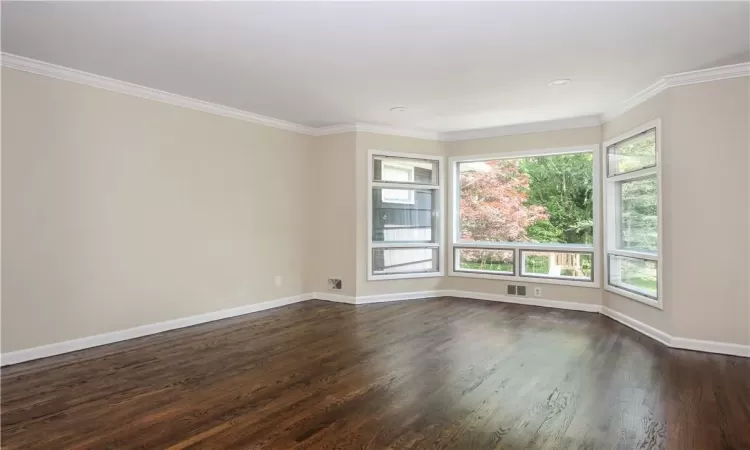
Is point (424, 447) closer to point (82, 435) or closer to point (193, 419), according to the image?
point (193, 419)

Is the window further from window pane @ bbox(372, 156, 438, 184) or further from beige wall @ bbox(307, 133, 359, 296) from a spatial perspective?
beige wall @ bbox(307, 133, 359, 296)

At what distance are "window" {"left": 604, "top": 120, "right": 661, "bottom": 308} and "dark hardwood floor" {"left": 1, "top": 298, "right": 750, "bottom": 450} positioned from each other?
27.9 inches

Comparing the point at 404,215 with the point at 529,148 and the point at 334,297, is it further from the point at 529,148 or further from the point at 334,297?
the point at 529,148

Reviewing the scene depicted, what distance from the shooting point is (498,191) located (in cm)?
662

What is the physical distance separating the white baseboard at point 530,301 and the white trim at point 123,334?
8.89 ft

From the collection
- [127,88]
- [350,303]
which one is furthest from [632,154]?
[127,88]

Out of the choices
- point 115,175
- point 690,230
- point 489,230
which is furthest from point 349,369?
point 489,230

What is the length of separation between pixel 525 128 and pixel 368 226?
100 inches

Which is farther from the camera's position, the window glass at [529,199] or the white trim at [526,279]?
the window glass at [529,199]

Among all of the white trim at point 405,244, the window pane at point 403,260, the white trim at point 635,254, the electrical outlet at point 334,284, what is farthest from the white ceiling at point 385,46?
the electrical outlet at point 334,284

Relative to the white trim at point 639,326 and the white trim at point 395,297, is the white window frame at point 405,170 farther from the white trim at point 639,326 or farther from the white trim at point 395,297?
the white trim at point 639,326

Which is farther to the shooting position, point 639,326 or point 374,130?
point 374,130

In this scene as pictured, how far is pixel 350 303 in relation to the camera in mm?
6160

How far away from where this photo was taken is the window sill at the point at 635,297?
4.37m
